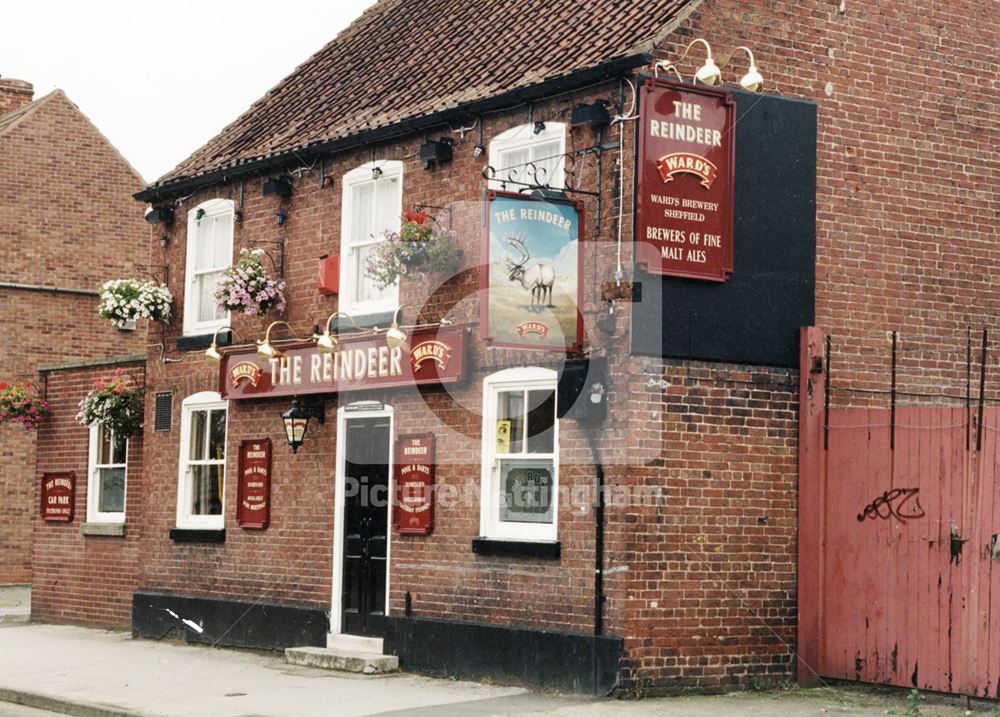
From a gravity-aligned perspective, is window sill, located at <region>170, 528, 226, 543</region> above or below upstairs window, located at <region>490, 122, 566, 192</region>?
below

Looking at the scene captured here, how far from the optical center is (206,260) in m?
19.3

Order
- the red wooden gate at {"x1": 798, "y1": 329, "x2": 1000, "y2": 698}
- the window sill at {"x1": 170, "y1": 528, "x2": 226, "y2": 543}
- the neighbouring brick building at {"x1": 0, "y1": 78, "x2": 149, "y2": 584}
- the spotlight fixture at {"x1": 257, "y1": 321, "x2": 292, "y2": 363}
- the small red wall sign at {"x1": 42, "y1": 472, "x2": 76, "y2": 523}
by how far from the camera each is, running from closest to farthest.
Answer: the red wooden gate at {"x1": 798, "y1": 329, "x2": 1000, "y2": 698} → the spotlight fixture at {"x1": 257, "y1": 321, "x2": 292, "y2": 363} → the window sill at {"x1": 170, "y1": 528, "x2": 226, "y2": 543} → the small red wall sign at {"x1": 42, "y1": 472, "x2": 76, "y2": 523} → the neighbouring brick building at {"x1": 0, "y1": 78, "x2": 149, "y2": 584}

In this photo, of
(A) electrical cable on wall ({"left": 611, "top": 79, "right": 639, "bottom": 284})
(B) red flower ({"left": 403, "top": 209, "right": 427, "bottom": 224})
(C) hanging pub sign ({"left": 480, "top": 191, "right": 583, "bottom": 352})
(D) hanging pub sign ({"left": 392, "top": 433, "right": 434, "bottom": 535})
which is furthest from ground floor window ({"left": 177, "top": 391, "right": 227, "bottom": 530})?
(A) electrical cable on wall ({"left": 611, "top": 79, "right": 639, "bottom": 284})

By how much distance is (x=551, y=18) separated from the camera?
53.1 feet

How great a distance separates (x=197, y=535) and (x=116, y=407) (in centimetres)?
256

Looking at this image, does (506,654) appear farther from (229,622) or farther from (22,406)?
(22,406)

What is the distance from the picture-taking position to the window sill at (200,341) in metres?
18.7

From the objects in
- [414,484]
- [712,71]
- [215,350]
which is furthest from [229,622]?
[712,71]

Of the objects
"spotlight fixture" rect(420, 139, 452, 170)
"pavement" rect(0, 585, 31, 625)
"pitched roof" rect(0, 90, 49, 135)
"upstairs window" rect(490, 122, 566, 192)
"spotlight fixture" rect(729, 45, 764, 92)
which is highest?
"pitched roof" rect(0, 90, 49, 135)

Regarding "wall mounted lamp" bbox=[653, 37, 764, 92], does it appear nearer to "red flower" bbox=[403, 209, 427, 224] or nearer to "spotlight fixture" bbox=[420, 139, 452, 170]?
"spotlight fixture" bbox=[420, 139, 452, 170]

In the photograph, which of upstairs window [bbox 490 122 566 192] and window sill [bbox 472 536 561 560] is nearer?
window sill [bbox 472 536 561 560]

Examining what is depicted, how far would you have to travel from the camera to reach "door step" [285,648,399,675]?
15.4m

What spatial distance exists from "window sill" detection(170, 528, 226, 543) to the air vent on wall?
1.41 meters

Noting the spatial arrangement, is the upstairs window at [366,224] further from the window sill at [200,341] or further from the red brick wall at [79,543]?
the red brick wall at [79,543]
